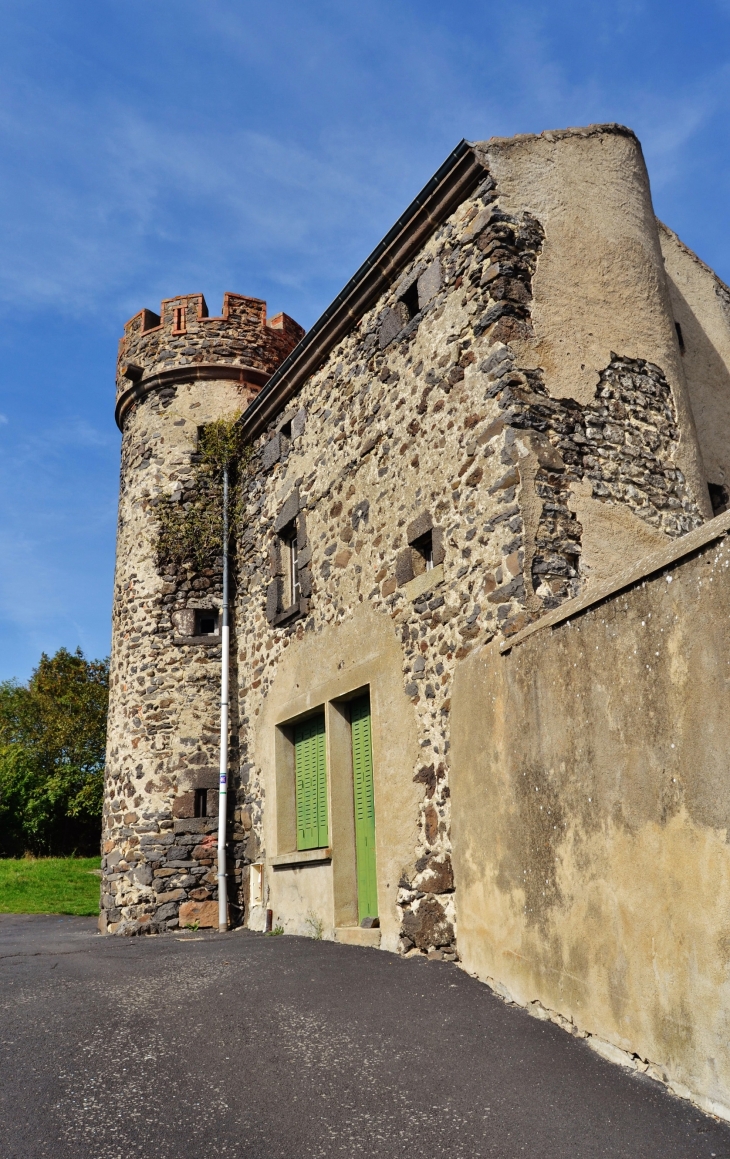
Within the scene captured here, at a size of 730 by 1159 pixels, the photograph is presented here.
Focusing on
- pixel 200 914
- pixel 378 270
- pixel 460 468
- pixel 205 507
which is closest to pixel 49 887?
pixel 200 914

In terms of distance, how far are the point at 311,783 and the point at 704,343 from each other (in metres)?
6.05

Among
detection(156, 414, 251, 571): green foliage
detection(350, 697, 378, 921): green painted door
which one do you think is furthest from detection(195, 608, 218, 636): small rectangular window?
detection(350, 697, 378, 921): green painted door

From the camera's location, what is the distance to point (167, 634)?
11273 mm

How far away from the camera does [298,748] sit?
32.5 feet

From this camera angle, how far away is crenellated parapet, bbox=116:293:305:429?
12312 mm

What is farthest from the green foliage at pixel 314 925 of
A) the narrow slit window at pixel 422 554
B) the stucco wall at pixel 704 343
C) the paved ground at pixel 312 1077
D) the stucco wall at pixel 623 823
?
the stucco wall at pixel 704 343

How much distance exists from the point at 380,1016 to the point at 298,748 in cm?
479

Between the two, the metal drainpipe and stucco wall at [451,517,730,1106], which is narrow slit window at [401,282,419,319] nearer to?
stucco wall at [451,517,730,1106]

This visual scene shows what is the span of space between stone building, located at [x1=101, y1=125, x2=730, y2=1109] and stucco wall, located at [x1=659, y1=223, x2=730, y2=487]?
1.5 inches

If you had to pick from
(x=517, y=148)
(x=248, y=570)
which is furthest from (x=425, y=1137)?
(x=248, y=570)

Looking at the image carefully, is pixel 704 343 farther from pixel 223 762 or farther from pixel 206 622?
pixel 223 762

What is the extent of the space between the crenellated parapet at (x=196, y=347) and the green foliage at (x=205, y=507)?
77cm

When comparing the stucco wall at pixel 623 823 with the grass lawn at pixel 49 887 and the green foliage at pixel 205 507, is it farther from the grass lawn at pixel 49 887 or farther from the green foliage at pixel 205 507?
the grass lawn at pixel 49 887

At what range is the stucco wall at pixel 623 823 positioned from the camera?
156 inches
